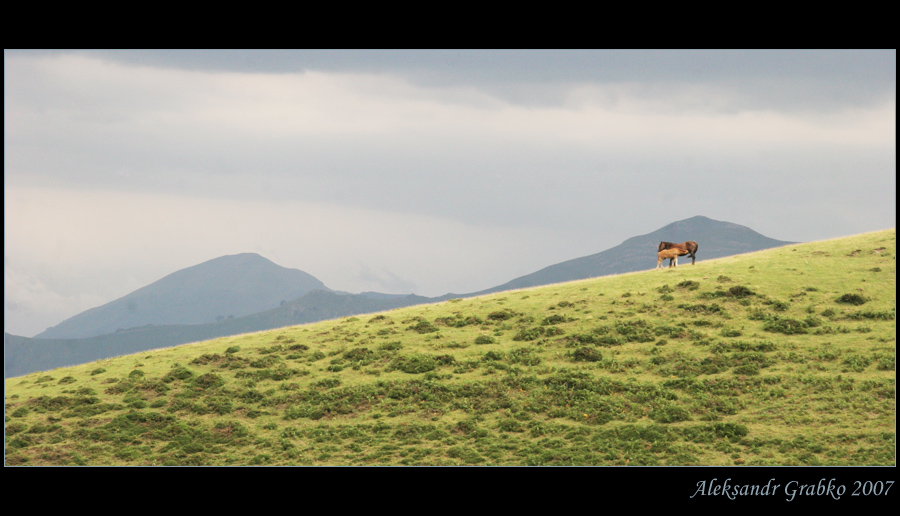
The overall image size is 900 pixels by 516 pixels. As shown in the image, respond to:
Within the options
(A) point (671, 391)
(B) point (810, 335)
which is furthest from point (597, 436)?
(B) point (810, 335)

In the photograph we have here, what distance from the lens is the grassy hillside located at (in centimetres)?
3184

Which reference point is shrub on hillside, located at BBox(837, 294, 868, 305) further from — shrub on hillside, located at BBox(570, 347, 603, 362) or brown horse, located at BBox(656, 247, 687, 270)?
shrub on hillside, located at BBox(570, 347, 603, 362)

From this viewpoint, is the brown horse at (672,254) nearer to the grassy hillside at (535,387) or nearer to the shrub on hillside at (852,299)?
the grassy hillside at (535,387)

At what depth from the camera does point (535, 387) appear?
37.4m

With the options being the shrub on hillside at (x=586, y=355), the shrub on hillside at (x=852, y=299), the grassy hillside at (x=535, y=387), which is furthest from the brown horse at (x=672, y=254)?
the shrub on hillside at (x=586, y=355)

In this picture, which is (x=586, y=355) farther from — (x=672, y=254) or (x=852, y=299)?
(x=672, y=254)

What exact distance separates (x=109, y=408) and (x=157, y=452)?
6.29 meters

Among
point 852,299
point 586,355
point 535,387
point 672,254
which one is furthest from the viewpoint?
point 672,254

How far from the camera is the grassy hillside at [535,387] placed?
3184 centimetres

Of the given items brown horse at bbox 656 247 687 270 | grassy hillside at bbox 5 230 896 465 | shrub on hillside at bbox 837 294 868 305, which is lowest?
grassy hillside at bbox 5 230 896 465

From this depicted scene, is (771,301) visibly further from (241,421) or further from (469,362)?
(241,421)

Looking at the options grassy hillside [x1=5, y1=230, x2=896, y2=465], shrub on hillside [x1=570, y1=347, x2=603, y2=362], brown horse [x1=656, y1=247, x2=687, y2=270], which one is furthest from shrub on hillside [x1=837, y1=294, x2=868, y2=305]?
shrub on hillside [x1=570, y1=347, x2=603, y2=362]

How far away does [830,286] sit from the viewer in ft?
156

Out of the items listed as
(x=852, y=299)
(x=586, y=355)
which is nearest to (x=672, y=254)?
(x=852, y=299)
